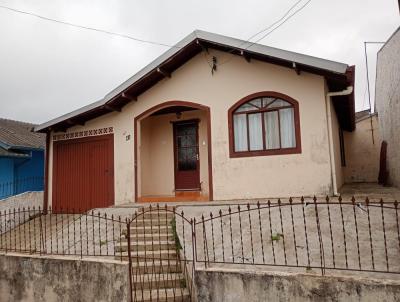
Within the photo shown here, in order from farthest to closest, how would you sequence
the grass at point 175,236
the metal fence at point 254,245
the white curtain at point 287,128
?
the white curtain at point 287,128
the grass at point 175,236
the metal fence at point 254,245

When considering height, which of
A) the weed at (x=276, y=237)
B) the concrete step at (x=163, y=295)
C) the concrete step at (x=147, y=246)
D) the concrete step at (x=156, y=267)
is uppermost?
the weed at (x=276, y=237)

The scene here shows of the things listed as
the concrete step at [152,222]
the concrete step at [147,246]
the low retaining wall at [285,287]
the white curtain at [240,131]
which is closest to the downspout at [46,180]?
the concrete step at [152,222]

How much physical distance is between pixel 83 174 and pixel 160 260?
666cm

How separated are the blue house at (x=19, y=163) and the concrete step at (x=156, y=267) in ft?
27.2

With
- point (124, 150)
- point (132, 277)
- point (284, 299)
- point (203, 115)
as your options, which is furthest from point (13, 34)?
point (284, 299)

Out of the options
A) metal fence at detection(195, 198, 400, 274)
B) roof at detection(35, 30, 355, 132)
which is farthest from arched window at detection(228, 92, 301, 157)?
metal fence at detection(195, 198, 400, 274)

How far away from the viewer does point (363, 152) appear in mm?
17188

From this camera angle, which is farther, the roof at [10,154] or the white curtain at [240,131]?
the roof at [10,154]

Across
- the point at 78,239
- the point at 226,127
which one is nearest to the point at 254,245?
the point at 78,239

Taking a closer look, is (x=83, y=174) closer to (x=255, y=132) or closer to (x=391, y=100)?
(x=255, y=132)

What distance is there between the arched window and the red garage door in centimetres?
420

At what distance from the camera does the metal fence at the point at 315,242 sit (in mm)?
4590

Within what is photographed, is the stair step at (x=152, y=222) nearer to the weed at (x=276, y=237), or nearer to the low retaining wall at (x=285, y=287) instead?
the weed at (x=276, y=237)

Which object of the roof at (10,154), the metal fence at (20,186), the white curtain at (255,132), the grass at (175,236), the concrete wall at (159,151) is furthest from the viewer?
the metal fence at (20,186)
